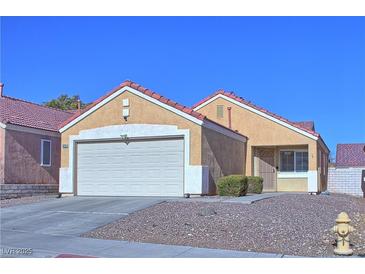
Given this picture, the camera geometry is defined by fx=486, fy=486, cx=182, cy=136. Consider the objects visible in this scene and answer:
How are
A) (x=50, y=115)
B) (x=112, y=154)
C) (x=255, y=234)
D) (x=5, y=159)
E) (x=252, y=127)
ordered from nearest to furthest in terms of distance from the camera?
(x=255, y=234)
(x=112, y=154)
(x=5, y=159)
(x=252, y=127)
(x=50, y=115)

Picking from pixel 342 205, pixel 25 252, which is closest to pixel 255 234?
pixel 25 252

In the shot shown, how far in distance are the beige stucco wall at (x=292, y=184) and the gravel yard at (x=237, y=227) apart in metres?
8.39

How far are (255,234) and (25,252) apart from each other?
485 cm

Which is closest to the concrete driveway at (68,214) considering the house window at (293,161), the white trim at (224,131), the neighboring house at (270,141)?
the white trim at (224,131)

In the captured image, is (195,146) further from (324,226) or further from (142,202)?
(324,226)

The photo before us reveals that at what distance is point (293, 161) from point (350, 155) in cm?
1379

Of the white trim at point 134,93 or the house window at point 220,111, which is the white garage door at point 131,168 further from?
the house window at point 220,111

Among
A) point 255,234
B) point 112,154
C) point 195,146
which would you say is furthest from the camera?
point 112,154

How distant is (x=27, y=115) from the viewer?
2308cm

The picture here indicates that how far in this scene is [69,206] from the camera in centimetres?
1557

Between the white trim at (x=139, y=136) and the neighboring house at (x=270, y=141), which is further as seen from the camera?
the neighboring house at (x=270, y=141)

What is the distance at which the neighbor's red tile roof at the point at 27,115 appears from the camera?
70.1 feet

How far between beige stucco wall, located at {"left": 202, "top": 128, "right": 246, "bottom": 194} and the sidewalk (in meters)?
7.39

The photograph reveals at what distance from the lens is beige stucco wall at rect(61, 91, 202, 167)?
671 inches
